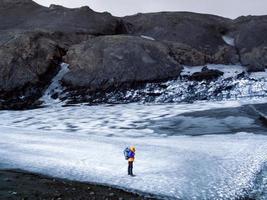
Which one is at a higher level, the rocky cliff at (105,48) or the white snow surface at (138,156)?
the rocky cliff at (105,48)

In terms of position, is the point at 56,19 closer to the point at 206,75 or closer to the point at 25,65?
the point at 25,65

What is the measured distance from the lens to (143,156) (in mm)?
13711

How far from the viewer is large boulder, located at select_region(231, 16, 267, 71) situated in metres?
35.3

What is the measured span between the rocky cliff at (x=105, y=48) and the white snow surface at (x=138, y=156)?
886 cm

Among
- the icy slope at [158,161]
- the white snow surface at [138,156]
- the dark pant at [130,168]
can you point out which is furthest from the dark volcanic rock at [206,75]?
the dark pant at [130,168]

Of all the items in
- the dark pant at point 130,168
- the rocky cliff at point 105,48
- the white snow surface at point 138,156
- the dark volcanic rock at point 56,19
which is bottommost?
the white snow surface at point 138,156

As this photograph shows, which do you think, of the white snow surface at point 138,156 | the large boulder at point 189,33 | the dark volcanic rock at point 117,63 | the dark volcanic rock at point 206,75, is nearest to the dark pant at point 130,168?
the white snow surface at point 138,156

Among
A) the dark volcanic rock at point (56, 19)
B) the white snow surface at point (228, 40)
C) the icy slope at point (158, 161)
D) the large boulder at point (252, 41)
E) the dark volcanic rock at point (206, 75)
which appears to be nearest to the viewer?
the icy slope at point (158, 161)

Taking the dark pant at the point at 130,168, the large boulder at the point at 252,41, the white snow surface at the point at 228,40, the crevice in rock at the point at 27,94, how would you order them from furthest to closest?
the white snow surface at the point at 228,40, the large boulder at the point at 252,41, the crevice in rock at the point at 27,94, the dark pant at the point at 130,168

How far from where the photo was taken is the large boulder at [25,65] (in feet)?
99.1

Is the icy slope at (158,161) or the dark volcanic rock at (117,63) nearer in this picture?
the icy slope at (158,161)

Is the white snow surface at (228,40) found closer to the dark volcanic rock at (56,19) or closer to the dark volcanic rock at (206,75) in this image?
the dark volcanic rock at (206,75)

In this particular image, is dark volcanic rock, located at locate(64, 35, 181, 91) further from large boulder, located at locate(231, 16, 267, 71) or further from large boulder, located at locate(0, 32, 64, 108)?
large boulder, located at locate(231, 16, 267, 71)

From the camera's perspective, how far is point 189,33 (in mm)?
40594
